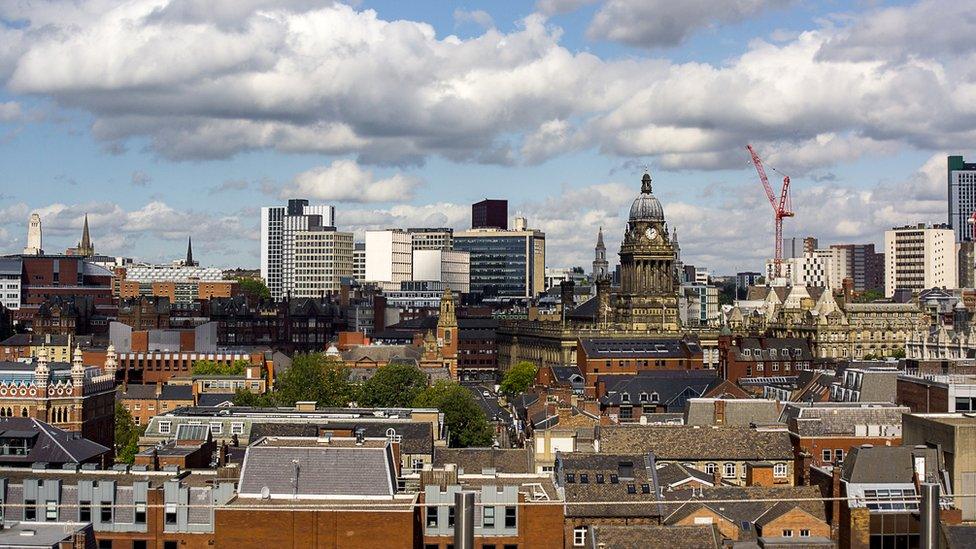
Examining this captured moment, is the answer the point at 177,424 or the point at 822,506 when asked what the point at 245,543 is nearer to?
the point at 822,506

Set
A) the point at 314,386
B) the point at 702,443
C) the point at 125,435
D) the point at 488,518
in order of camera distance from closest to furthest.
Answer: the point at 488,518
the point at 702,443
the point at 125,435
the point at 314,386

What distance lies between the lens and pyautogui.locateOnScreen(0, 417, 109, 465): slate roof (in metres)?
82.8

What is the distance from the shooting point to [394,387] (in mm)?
141250

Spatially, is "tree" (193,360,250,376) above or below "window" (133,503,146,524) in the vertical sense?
above

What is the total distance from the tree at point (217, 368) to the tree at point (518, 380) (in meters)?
32.1

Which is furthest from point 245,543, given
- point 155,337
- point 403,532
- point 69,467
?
point 155,337

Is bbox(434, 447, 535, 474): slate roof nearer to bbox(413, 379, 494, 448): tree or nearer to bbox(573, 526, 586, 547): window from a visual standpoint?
bbox(573, 526, 586, 547): window

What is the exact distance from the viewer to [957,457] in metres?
62.1

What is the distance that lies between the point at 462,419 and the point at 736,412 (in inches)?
901

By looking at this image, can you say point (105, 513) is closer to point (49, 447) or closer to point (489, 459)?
point (49, 447)

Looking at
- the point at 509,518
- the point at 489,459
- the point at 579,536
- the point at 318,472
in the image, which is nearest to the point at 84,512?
the point at 318,472

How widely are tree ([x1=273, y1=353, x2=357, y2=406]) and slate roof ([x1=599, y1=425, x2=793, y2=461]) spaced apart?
4690 centimetres

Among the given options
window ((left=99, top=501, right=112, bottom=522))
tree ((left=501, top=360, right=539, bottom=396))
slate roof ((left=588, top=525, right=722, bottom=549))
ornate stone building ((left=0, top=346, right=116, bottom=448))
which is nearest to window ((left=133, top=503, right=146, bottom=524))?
window ((left=99, top=501, right=112, bottom=522))

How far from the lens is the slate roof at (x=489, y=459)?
8544 centimetres
